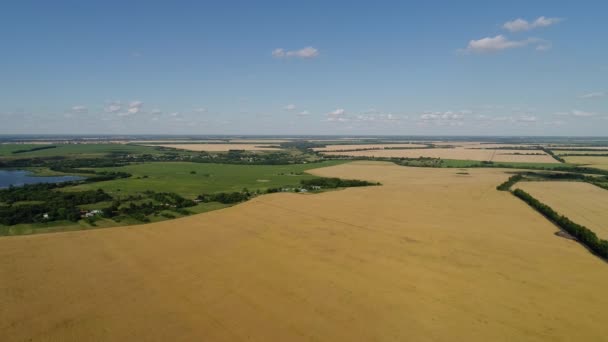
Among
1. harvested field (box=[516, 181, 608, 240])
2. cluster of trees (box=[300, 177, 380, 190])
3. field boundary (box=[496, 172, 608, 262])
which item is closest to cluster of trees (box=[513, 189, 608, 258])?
field boundary (box=[496, 172, 608, 262])

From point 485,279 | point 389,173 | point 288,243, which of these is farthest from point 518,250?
point 389,173

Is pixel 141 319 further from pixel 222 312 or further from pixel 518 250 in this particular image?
pixel 518 250

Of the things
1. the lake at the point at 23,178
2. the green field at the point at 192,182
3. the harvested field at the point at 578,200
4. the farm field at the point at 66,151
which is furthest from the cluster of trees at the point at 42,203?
the farm field at the point at 66,151

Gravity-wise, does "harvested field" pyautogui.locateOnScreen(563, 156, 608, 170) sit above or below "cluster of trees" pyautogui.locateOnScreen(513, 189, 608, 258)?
above

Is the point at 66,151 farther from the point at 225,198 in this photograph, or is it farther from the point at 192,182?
the point at 225,198

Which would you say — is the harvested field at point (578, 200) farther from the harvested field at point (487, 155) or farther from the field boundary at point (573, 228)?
the harvested field at point (487, 155)

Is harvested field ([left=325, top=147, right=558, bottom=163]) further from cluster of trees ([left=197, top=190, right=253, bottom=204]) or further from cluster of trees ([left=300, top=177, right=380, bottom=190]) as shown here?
cluster of trees ([left=197, top=190, right=253, bottom=204])
